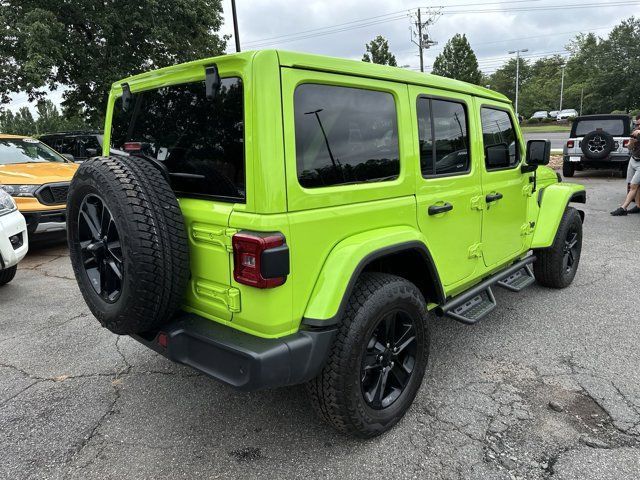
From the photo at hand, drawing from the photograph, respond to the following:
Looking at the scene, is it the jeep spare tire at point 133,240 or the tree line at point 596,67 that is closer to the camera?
the jeep spare tire at point 133,240

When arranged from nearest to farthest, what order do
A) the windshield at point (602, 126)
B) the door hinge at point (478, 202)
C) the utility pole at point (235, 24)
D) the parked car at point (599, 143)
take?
1. the door hinge at point (478, 202)
2. the parked car at point (599, 143)
3. the windshield at point (602, 126)
4. the utility pole at point (235, 24)

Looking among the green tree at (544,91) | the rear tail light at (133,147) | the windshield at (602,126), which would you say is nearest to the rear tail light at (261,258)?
the rear tail light at (133,147)

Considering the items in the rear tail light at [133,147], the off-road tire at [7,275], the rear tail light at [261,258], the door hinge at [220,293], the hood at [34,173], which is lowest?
the off-road tire at [7,275]

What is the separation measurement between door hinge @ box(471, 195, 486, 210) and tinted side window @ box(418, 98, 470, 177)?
21cm

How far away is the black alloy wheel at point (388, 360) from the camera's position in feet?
7.84

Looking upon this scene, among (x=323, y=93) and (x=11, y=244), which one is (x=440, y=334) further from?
(x=11, y=244)

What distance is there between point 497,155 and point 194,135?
2.31 meters

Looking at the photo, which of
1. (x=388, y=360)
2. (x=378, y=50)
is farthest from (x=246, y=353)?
(x=378, y=50)

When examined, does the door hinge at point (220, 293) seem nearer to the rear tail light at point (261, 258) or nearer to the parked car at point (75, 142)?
the rear tail light at point (261, 258)

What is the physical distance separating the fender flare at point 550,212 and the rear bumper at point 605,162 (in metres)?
8.89

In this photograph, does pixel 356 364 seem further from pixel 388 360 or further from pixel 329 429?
pixel 329 429

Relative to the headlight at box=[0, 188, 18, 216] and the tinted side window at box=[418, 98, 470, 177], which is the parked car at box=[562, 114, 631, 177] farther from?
the headlight at box=[0, 188, 18, 216]

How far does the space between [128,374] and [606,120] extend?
13337 mm

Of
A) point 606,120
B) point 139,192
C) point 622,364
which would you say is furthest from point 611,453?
point 606,120
